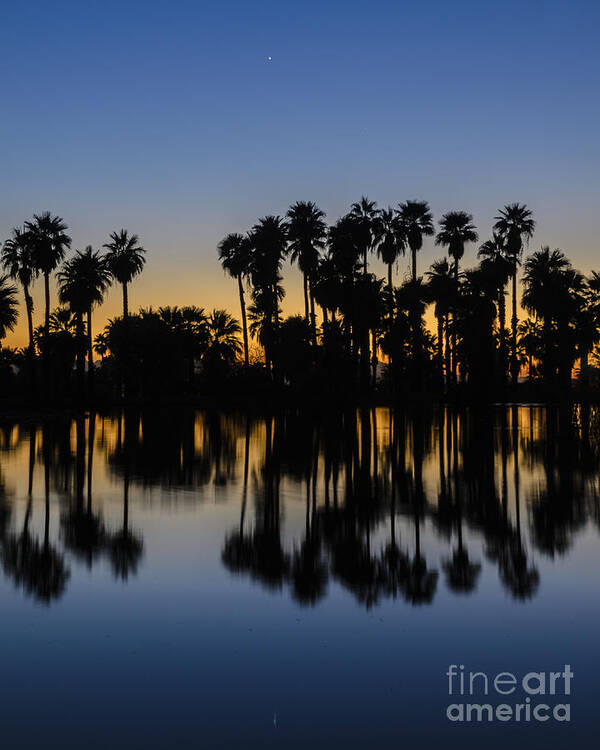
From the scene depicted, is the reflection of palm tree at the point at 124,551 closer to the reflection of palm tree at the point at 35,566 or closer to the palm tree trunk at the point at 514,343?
the reflection of palm tree at the point at 35,566

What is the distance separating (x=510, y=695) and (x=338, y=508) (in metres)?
8.94

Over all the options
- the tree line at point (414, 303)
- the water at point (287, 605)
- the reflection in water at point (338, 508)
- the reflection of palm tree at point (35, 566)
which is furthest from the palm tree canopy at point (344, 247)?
the reflection of palm tree at point (35, 566)

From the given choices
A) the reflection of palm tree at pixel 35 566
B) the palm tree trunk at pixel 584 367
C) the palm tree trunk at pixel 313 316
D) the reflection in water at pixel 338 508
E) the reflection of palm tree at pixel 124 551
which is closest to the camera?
the reflection of palm tree at pixel 35 566

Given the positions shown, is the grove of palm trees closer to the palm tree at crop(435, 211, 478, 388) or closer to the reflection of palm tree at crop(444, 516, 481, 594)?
the palm tree at crop(435, 211, 478, 388)

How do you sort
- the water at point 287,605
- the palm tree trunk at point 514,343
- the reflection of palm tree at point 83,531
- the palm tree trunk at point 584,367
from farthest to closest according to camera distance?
the palm tree trunk at point 514,343, the palm tree trunk at point 584,367, the reflection of palm tree at point 83,531, the water at point 287,605

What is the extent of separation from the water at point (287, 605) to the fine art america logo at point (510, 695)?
0.09 m

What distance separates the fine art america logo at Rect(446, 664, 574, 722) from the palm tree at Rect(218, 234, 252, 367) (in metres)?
84.3

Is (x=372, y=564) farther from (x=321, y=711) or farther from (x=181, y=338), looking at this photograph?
(x=181, y=338)

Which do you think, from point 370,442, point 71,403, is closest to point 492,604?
point 370,442

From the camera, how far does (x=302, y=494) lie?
650 inches

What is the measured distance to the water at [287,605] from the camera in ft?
17.7

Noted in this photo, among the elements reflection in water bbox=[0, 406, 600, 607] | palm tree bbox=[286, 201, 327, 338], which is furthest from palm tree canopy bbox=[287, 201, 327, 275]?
reflection in water bbox=[0, 406, 600, 607]

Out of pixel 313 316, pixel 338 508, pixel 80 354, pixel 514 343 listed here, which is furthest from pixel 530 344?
pixel 338 508

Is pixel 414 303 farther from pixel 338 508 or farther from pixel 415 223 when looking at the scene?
pixel 338 508
